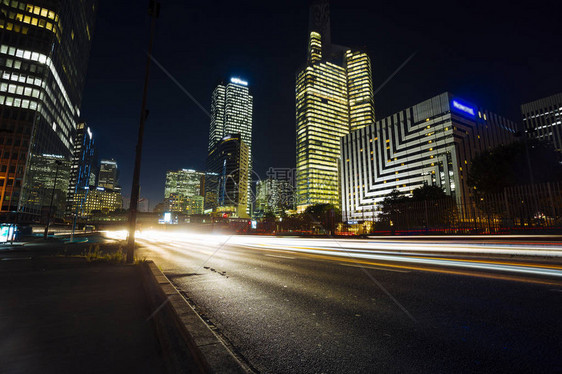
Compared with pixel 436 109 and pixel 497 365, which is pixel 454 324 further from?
pixel 436 109

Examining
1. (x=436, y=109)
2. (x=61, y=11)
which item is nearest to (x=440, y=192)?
(x=436, y=109)

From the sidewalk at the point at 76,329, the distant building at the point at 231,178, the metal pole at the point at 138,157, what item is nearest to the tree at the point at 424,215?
the metal pole at the point at 138,157

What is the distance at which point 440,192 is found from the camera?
65.6 m

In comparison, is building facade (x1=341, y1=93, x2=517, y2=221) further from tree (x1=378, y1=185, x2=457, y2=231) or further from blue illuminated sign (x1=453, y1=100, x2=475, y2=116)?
tree (x1=378, y1=185, x2=457, y2=231)

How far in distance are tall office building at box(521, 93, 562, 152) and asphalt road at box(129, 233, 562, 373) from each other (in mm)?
172507

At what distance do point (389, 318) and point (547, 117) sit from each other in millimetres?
195027

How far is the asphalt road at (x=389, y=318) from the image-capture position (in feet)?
7.81

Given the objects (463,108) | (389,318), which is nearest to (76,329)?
(389,318)

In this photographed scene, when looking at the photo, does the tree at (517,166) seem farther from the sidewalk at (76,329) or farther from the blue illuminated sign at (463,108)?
the blue illuminated sign at (463,108)

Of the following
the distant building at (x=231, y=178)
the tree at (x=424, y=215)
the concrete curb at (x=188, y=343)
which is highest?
the distant building at (x=231, y=178)

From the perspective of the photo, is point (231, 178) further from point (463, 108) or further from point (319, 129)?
point (463, 108)

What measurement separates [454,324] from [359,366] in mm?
1920

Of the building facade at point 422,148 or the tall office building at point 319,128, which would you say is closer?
the building facade at point 422,148

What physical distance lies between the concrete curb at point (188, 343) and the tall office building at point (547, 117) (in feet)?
583
